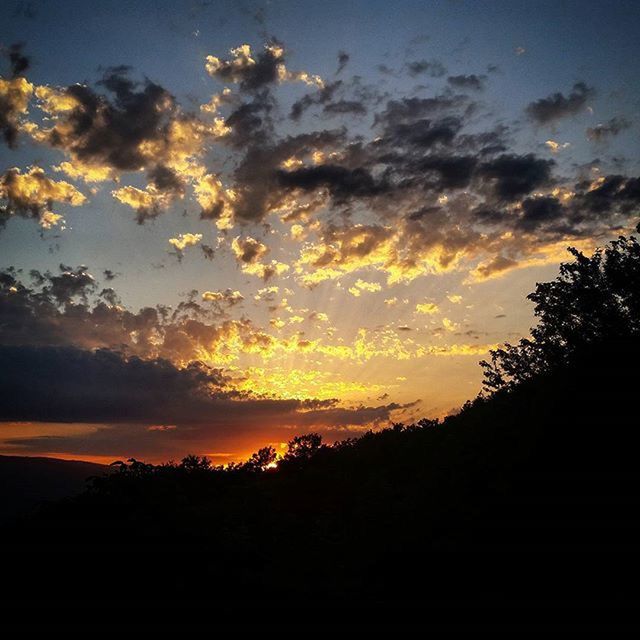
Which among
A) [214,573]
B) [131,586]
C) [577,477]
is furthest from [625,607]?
[131,586]

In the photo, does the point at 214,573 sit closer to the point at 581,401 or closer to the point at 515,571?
the point at 515,571

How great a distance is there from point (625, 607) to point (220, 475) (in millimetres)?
21421

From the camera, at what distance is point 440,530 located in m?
13.0

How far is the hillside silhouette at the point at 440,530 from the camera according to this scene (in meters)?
10.2

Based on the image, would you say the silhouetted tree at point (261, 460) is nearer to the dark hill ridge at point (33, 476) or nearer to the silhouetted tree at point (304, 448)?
the silhouetted tree at point (304, 448)

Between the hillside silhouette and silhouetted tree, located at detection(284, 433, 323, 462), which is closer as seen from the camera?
the hillside silhouette

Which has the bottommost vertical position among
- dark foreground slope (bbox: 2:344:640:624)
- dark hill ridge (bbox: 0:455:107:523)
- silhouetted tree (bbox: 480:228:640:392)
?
dark hill ridge (bbox: 0:455:107:523)

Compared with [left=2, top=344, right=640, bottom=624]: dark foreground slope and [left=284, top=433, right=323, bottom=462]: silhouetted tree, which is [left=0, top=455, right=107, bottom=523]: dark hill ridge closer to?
[left=284, top=433, right=323, bottom=462]: silhouetted tree

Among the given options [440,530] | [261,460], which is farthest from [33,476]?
[440,530]

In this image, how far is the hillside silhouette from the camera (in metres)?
10.2

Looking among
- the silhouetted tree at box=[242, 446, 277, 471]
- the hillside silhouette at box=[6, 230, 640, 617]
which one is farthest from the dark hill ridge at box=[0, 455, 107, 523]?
the hillside silhouette at box=[6, 230, 640, 617]

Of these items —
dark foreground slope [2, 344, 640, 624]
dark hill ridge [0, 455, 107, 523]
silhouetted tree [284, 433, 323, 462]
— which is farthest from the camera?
dark hill ridge [0, 455, 107, 523]

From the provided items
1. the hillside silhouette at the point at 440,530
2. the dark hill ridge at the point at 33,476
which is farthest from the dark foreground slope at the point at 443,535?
the dark hill ridge at the point at 33,476

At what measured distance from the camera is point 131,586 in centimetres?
1034
